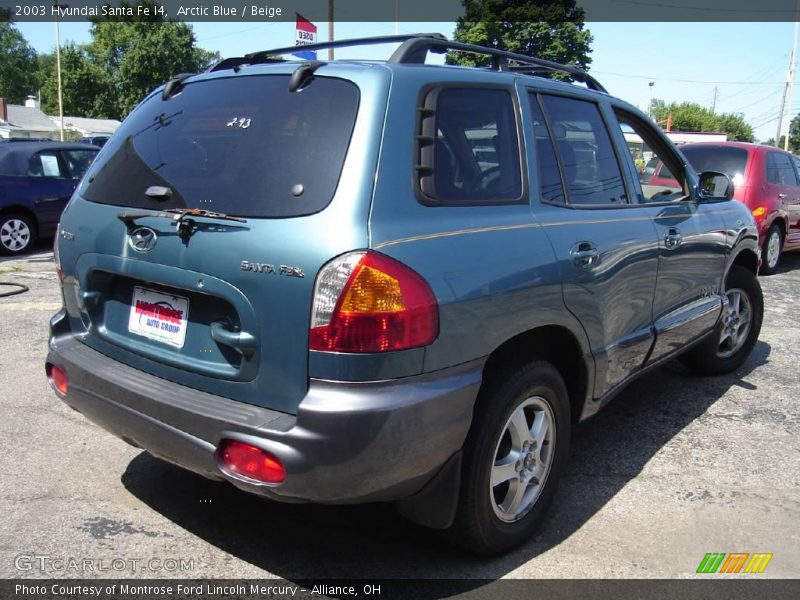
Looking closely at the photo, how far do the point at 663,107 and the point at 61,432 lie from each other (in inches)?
3624

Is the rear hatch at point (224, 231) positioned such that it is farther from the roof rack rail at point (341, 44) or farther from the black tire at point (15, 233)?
the black tire at point (15, 233)

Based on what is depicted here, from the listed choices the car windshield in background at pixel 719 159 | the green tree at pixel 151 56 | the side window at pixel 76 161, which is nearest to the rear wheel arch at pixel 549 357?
the car windshield in background at pixel 719 159

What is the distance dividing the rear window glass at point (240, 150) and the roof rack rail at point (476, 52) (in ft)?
1.26

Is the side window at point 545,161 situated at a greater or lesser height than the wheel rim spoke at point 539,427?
greater

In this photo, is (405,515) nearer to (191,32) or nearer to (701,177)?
(701,177)

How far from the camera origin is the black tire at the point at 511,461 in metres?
2.55

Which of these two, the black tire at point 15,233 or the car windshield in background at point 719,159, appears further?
the black tire at point 15,233

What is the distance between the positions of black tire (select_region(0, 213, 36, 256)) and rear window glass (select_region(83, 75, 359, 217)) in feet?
26.5

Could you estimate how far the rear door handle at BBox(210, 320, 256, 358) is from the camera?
231 cm

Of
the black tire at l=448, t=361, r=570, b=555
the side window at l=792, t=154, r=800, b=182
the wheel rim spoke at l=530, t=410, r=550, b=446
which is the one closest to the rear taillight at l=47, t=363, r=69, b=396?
the black tire at l=448, t=361, r=570, b=555

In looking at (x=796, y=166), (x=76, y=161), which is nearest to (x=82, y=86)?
(x=76, y=161)

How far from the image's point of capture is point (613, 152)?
143 inches

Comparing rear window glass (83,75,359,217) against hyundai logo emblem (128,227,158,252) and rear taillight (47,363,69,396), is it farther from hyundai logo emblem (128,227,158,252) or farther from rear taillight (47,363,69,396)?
rear taillight (47,363,69,396)

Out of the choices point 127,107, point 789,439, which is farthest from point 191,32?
point 789,439
